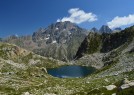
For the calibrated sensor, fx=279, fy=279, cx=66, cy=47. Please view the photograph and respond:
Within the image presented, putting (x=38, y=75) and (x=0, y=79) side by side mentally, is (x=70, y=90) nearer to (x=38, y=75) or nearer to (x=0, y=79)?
(x=0, y=79)

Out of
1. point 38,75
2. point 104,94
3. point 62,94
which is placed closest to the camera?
point 104,94

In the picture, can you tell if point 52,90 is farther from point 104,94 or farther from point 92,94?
point 104,94

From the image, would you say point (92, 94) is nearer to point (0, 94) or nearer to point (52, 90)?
point (52, 90)

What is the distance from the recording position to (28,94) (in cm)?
4759

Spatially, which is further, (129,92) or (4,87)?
(4,87)

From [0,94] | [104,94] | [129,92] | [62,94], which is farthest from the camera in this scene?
[0,94]

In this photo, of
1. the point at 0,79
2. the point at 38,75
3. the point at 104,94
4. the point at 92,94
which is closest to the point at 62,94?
the point at 92,94

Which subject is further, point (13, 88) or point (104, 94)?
point (13, 88)

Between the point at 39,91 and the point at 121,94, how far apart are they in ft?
88.6

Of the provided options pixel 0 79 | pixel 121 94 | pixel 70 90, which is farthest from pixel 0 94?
pixel 121 94

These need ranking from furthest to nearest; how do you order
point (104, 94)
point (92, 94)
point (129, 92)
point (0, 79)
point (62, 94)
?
point (0, 79)
point (62, 94)
point (92, 94)
point (104, 94)
point (129, 92)

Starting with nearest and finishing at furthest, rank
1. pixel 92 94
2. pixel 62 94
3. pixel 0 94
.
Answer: pixel 92 94 → pixel 62 94 → pixel 0 94

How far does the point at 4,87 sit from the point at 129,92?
125 feet

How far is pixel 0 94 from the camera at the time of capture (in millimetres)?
50250
